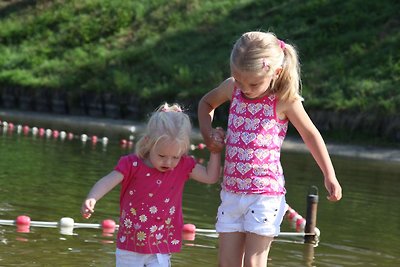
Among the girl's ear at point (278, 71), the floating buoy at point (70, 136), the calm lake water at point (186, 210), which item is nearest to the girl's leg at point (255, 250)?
the girl's ear at point (278, 71)

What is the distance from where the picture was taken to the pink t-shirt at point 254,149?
6902 mm

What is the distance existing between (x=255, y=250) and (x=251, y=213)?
234 mm

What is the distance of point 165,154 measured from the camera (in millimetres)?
6793

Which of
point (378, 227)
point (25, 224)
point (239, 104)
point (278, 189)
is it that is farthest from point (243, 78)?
point (378, 227)

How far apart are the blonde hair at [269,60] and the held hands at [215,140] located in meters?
0.45

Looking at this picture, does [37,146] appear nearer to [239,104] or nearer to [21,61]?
[239,104]

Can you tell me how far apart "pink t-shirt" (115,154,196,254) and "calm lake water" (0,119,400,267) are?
7.78ft

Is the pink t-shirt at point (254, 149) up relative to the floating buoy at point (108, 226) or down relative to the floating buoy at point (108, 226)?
up

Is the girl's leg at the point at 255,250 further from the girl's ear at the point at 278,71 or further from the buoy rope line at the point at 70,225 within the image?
the buoy rope line at the point at 70,225

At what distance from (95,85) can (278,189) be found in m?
30.6

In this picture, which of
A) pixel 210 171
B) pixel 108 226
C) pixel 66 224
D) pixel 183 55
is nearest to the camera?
pixel 210 171

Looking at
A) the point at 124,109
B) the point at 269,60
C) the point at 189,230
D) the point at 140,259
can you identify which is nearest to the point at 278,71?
the point at 269,60

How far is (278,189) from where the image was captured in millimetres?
6949

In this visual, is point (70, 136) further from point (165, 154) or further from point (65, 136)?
point (165, 154)
